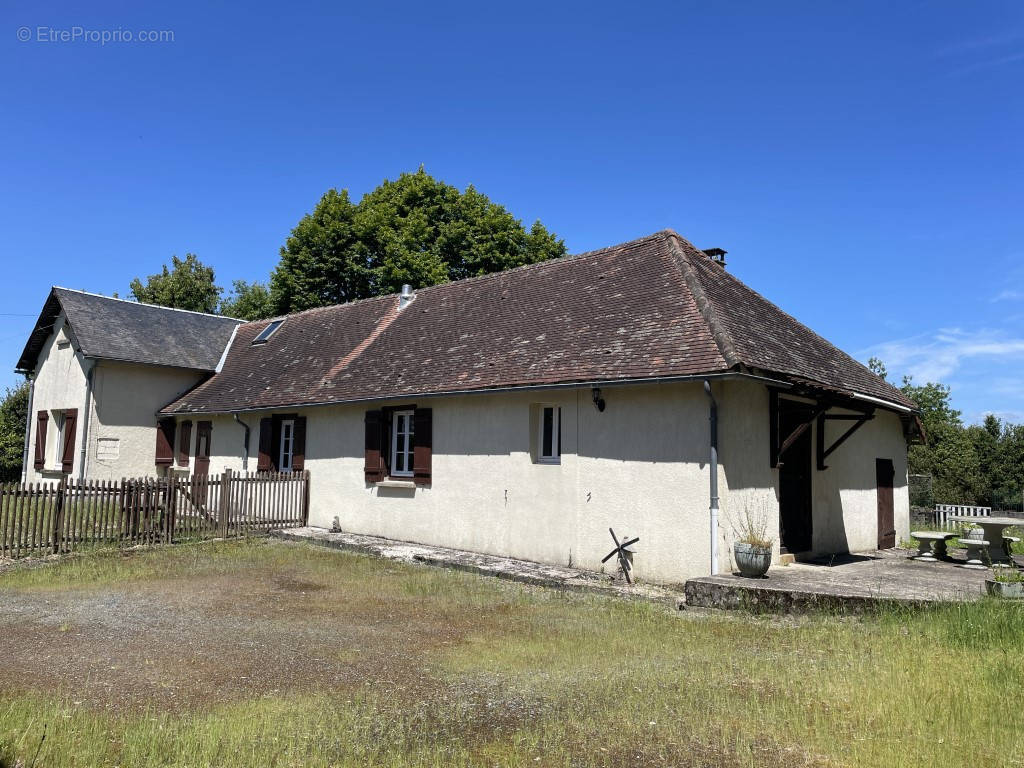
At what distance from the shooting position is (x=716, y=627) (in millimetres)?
7758

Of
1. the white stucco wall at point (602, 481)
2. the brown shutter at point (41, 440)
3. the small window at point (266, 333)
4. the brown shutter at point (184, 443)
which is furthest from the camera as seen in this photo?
the small window at point (266, 333)

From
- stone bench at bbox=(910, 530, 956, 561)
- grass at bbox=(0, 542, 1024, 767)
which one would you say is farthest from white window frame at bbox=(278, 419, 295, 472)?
stone bench at bbox=(910, 530, 956, 561)

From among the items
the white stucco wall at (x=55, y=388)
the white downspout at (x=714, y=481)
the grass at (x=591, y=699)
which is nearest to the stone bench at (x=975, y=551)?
the white downspout at (x=714, y=481)

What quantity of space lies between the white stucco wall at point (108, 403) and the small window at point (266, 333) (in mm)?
2143

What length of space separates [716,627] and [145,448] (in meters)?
18.9

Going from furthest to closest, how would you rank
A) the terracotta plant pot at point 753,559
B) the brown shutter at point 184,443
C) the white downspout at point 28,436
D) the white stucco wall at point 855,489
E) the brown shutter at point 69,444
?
the white downspout at point 28,436, the brown shutter at point 184,443, the brown shutter at point 69,444, the white stucco wall at point 855,489, the terracotta plant pot at point 753,559

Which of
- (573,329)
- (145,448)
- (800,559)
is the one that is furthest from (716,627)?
(145,448)

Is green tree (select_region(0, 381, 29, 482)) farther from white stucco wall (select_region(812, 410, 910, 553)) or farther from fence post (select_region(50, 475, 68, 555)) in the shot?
white stucco wall (select_region(812, 410, 910, 553))

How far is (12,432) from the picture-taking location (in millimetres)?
30250

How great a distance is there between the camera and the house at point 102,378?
66.4ft

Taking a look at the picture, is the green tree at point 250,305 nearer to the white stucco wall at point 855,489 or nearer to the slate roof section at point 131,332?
the slate roof section at point 131,332

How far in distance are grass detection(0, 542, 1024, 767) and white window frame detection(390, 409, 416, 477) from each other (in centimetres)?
610

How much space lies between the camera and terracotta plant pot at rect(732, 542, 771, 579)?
9.11m

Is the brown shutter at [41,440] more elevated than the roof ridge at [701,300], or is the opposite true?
the roof ridge at [701,300]
